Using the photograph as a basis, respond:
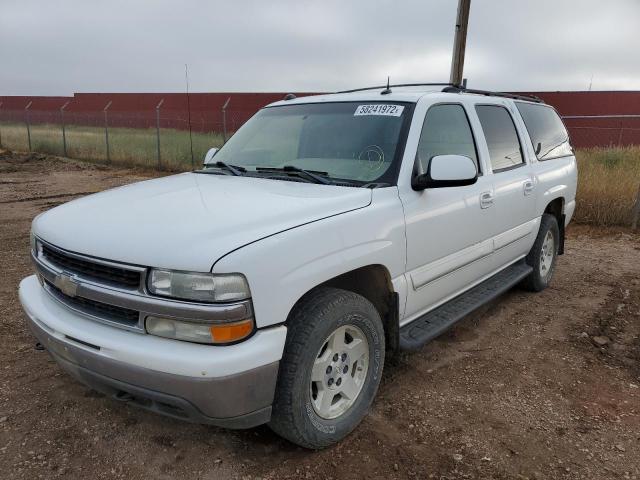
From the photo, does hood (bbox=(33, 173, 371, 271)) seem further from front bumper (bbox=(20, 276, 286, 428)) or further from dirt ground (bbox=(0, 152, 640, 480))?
dirt ground (bbox=(0, 152, 640, 480))

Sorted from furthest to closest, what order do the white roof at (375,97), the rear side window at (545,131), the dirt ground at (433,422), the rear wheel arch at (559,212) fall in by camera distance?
the rear wheel arch at (559,212) < the rear side window at (545,131) < the white roof at (375,97) < the dirt ground at (433,422)

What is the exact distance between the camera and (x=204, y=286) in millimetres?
2152

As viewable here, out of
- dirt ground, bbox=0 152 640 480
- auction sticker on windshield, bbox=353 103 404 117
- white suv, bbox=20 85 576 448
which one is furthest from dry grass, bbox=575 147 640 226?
auction sticker on windshield, bbox=353 103 404 117

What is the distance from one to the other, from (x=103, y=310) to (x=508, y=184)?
317 centimetres

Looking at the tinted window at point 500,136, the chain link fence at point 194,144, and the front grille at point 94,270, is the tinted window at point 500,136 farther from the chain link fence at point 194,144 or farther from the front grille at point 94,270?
the chain link fence at point 194,144

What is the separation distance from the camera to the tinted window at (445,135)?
342 cm

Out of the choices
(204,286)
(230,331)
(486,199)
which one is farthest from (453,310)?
(204,286)

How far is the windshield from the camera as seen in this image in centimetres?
324

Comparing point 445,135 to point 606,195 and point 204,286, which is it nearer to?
point 204,286

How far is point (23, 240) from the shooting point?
23.0ft

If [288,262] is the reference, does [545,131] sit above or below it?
above

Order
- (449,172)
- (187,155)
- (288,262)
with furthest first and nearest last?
1. (187,155)
2. (449,172)
3. (288,262)

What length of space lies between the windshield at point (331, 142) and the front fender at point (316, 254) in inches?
12.5

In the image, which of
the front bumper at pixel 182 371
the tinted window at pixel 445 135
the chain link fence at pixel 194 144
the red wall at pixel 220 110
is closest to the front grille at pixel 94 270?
the front bumper at pixel 182 371
